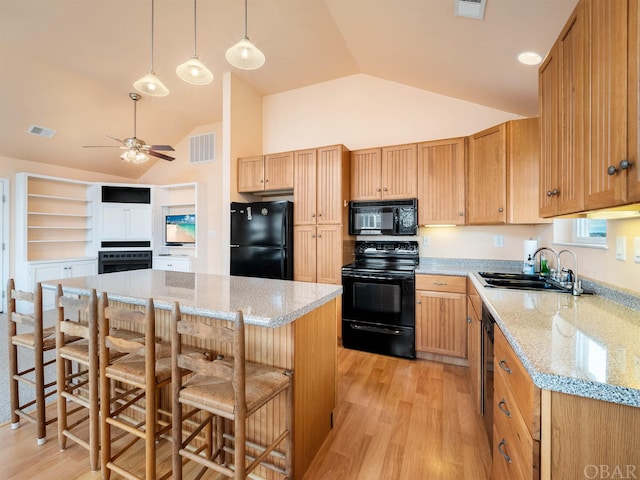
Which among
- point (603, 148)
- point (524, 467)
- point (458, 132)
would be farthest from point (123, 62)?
point (524, 467)

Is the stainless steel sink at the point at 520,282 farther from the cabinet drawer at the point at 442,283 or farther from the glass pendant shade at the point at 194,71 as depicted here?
the glass pendant shade at the point at 194,71

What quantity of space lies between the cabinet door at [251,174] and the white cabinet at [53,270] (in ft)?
10.7

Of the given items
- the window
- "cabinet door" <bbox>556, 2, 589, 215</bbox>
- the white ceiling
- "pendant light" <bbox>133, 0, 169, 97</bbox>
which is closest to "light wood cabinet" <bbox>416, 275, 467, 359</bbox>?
the window

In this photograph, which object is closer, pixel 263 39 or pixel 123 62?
pixel 263 39

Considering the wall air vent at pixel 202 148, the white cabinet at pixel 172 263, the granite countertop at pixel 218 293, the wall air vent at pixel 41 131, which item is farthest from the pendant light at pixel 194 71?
the wall air vent at pixel 41 131

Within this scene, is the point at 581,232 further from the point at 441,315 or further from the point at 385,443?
the point at 385,443

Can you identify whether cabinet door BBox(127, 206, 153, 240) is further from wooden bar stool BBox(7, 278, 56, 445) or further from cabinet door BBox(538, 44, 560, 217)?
cabinet door BBox(538, 44, 560, 217)

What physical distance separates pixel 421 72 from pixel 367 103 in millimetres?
878

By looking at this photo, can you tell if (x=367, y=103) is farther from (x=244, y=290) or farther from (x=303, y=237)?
(x=244, y=290)

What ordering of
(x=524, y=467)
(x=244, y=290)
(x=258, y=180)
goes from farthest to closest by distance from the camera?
(x=258, y=180) → (x=244, y=290) → (x=524, y=467)

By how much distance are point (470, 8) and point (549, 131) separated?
0.95 metres

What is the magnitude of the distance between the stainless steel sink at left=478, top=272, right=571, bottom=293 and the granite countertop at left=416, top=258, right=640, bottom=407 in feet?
0.52

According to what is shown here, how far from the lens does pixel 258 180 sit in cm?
371

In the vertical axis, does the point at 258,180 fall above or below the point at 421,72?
below
